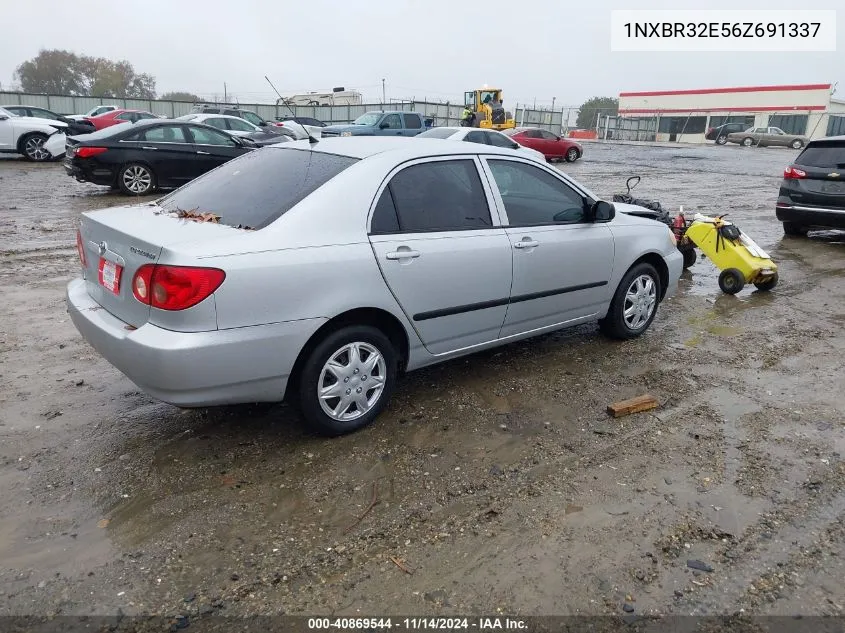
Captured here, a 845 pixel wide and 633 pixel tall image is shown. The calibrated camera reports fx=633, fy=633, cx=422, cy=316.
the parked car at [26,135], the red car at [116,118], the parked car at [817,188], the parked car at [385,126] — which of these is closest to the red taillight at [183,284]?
the parked car at [817,188]

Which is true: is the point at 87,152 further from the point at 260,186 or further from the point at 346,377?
the point at 346,377

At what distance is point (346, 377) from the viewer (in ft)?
11.7

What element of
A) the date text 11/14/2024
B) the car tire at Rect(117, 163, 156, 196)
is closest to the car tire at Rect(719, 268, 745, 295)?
the date text 11/14/2024

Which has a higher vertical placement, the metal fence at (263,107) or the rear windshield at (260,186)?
the metal fence at (263,107)

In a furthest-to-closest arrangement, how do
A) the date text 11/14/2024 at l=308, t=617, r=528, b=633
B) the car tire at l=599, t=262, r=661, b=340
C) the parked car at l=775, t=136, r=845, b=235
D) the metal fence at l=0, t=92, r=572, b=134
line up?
the metal fence at l=0, t=92, r=572, b=134 → the parked car at l=775, t=136, r=845, b=235 → the car tire at l=599, t=262, r=661, b=340 → the date text 11/14/2024 at l=308, t=617, r=528, b=633

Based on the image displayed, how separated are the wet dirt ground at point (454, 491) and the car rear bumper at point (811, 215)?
521 cm

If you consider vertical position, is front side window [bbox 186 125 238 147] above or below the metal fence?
below

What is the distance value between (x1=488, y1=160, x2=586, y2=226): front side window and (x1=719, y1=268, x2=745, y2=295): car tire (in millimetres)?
3042

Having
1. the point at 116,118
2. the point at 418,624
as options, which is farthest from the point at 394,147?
the point at 116,118

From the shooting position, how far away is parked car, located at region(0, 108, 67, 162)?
17.6 m

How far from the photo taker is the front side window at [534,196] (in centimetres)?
432

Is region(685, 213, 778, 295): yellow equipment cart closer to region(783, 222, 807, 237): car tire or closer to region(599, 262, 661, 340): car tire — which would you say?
region(599, 262, 661, 340): car tire

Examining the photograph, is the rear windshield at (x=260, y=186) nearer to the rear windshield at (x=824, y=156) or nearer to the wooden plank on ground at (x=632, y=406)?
the wooden plank on ground at (x=632, y=406)

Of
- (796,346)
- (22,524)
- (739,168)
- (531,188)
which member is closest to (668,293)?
(796,346)
